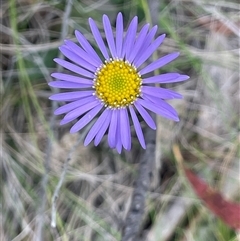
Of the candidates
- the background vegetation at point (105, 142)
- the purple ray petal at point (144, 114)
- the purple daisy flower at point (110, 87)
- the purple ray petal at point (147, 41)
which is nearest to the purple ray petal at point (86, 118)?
the purple daisy flower at point (110, 87)

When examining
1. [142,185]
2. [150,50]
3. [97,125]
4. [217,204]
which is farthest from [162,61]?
[217,204]

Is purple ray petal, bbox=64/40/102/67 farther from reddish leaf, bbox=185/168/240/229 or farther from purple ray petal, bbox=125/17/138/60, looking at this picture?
reddish leaf, bbox=185/168/240/229

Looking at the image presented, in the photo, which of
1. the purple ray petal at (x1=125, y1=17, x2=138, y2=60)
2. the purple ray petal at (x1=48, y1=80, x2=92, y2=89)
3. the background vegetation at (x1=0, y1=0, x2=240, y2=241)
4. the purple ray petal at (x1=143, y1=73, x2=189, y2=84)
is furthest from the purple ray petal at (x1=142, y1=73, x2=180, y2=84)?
the background vegetation at (x1=0, y1=0, x2=240, y2=241)

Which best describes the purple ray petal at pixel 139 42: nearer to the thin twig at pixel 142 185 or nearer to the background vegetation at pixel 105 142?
the thin twig at pixel 142 185

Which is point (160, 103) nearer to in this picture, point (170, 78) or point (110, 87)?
point (170, 78)

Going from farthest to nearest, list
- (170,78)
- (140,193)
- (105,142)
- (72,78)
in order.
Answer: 1. (105,142)
2. (140,193)
3. (72,78)
4. (170,78)

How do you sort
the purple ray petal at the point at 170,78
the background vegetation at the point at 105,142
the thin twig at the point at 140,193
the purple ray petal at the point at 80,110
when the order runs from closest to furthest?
the purple ray petal at the point at 170,78 → the purple ray petal at the point at 80,110 → the thin twig at the point at 140,193 → the background vegetation at the point at 105,142
